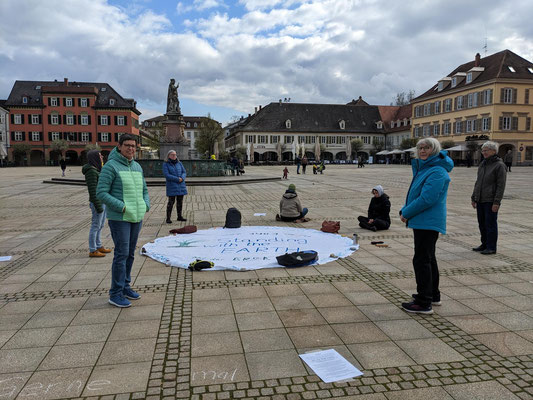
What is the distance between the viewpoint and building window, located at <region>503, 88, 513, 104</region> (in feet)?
158

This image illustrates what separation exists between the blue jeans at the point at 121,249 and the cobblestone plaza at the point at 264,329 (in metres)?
0.29

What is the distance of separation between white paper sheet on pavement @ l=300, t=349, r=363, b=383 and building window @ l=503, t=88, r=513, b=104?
5436 cm

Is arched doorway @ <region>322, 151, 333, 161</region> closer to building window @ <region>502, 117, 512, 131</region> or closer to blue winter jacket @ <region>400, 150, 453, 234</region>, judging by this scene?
building window @ <region>502, 117, 512, 131</region>

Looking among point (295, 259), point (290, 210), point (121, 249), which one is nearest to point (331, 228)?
point (290, 210)

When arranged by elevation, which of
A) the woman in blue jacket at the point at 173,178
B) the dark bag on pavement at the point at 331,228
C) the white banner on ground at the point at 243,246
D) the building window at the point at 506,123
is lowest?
the white banner on ground at the point at 243,246

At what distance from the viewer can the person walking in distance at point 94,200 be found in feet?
21.5

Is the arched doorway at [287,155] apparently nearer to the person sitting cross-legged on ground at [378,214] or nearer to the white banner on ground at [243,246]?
the person sitting cross-legged on ground at [378,214]

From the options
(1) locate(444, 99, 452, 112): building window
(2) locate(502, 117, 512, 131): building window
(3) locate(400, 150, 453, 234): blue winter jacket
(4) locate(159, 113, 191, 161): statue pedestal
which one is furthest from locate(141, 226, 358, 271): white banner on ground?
(1) locate(444, 99, 452, 112): building window

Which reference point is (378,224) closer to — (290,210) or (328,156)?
(290,210)

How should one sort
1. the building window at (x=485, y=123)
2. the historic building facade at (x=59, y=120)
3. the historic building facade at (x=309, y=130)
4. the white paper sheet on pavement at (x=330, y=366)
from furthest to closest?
the historic building facade at (x=309, y=130) < the historic building facade at (x=59, y=120) < the building window at (x=485, y=123) < the white paper sheet on pavement at (x=330, y=366)

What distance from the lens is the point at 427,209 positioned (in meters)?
4.34

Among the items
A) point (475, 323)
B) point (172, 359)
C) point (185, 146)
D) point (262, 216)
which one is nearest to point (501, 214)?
point (262, 216)

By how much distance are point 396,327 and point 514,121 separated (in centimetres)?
5395

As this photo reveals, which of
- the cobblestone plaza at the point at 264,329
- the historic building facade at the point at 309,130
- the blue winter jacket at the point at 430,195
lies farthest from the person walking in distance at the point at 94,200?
the historic building facade at the point at 309,130
